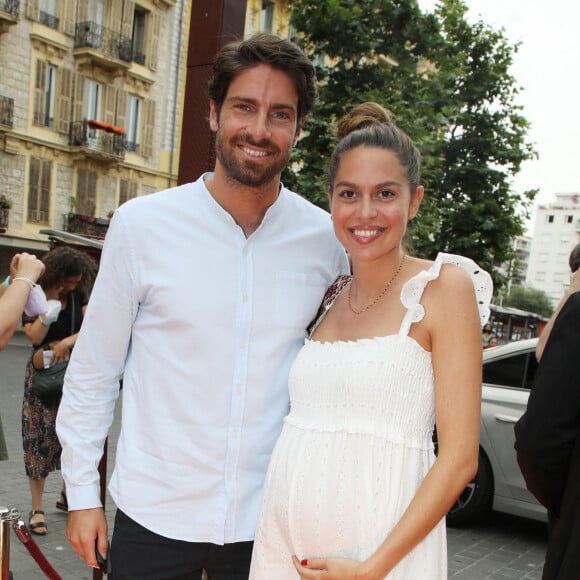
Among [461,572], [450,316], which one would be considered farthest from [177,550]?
[461,572]

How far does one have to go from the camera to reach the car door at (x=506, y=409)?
5398 millimetres

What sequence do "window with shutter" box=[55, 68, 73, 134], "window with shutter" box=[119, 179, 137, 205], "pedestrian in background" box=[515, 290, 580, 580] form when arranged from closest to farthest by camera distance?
1. "pedestrian in background" box=[515, 290, 580, 580]
2. "window with shutter" box=[55, 68, 73, 134]
3. "window with shutter" box=[119, 179, 137, 205]

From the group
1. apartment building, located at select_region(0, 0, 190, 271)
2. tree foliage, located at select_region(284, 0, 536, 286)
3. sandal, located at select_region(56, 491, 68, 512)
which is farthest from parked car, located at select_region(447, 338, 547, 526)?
apartment building, located at select_region(0, 0, 190, 271)

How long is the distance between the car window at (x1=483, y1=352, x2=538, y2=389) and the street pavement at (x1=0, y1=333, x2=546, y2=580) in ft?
4.43

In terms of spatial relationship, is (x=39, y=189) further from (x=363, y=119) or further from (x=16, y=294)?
(x=363, y=119)

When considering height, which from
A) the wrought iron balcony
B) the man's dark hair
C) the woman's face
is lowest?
the woman's face

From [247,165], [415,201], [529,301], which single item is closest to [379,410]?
[415,201]

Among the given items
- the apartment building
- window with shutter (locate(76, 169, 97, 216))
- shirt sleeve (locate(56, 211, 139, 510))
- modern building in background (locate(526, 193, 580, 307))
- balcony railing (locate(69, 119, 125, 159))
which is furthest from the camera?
modern building in background (locate(526, 193, 580, 307))

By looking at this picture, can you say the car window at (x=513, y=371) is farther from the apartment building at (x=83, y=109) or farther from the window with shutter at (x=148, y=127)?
the window with shutter at (x=148, y=127)

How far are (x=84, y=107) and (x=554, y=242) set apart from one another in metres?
99.7

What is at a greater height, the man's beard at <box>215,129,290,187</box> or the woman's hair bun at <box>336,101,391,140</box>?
the woman's hair bun at <box>336,101,391,140</box>

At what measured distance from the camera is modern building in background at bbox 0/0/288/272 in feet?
68.8

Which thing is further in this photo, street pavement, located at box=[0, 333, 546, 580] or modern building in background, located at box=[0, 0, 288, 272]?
modern building in background, located at box=[0, 0, 288, 272]

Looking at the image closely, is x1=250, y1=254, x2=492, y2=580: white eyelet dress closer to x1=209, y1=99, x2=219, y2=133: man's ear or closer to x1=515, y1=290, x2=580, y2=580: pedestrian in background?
x1=515, y1=290, x2=580, y2=580: pedestrian in background
